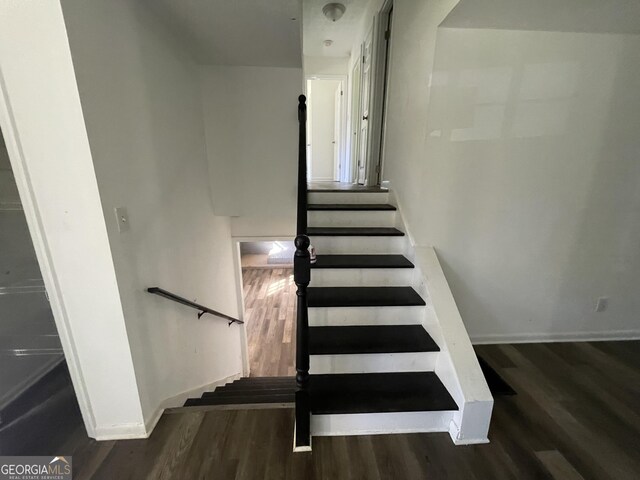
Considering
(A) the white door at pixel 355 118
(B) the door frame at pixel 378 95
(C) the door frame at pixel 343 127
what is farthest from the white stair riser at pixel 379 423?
(C) the door frame at pixel 343 127

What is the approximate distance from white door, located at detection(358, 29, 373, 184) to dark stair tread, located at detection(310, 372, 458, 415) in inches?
110

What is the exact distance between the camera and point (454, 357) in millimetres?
1441

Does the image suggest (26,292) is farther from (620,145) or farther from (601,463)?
(620,145)

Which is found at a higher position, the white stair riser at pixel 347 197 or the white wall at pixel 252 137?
the white wall at pixel 252 137

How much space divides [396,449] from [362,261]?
1.11 m

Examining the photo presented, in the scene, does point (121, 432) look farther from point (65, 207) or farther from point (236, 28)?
point (236, 28)

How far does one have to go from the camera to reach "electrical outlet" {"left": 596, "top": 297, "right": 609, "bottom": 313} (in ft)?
6.89

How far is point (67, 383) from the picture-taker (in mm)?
1494

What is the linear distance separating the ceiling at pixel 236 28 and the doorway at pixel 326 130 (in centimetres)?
313

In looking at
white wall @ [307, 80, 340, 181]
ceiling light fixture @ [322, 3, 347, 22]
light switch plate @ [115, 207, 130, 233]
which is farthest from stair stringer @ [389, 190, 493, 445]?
white wall @ [307, 80, 340, 181]

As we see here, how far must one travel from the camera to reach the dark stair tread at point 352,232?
6.89 ft

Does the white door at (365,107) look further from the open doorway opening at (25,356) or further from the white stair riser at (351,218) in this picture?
the open doorway opening at (25,356)

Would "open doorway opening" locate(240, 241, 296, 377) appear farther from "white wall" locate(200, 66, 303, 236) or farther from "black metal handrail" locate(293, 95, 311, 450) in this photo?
"black metal handrail" locate(293, 95, 311, 450)

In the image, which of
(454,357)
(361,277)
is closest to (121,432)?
(361,277)
